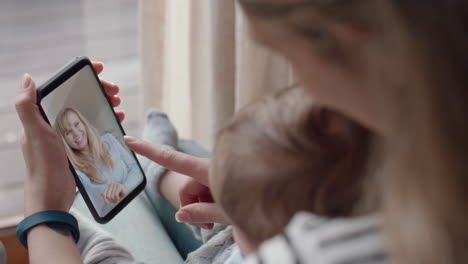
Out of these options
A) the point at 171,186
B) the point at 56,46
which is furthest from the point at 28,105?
the point at 56,46

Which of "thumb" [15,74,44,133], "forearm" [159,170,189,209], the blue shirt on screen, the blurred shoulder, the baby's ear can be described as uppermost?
the baby's ear

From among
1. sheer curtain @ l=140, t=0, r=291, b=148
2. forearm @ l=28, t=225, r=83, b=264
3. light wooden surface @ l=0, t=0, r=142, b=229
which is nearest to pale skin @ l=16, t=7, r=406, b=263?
forearm @ l=28, t=225, r=83, b=264

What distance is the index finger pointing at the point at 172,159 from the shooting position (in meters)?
0.89

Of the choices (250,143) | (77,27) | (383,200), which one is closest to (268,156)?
(250,143)

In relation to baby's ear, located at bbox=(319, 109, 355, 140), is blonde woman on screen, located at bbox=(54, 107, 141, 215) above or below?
below

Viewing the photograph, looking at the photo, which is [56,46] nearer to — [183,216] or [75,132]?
[75,132]

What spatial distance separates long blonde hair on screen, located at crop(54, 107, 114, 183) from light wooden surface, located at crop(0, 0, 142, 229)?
32.9 inches

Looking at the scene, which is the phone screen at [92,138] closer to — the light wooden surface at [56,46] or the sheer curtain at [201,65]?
the sheer curtain at [201,65]

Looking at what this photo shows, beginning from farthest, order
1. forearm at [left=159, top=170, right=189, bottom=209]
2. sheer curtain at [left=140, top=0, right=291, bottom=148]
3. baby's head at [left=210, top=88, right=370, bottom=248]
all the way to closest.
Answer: sheer curtain at [left=140, top=0, right=291, bottom=148]
forearm at [left=159, top=170, right=189, bottom=209]
baby's head at [left=210, top=88, right=370, bottom=248]

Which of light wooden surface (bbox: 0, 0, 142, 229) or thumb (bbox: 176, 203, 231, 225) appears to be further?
light wooden surface (bbox: 0, 0, 142, 229)

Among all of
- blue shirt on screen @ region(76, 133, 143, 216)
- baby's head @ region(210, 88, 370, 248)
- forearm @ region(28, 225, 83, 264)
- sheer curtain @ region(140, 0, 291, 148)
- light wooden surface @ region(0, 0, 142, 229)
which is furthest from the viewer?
light wooden surface @ region(0, 0, 142, 229)

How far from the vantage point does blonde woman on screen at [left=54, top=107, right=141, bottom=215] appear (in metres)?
0.91

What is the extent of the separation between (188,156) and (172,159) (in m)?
0.02

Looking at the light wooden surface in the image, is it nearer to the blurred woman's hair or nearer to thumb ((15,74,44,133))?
thumb ((15,74,44,133))
